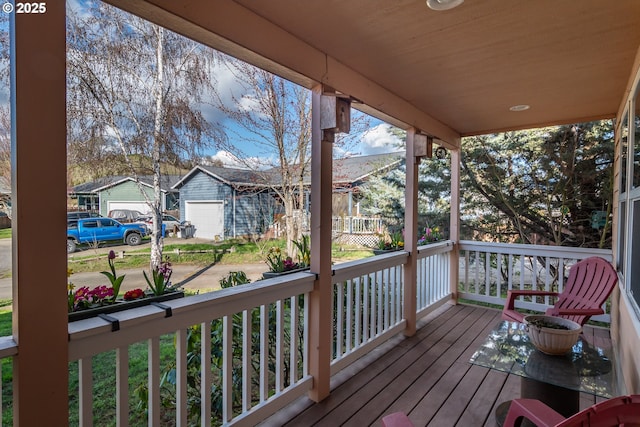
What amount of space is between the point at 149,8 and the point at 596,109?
14.2 feet

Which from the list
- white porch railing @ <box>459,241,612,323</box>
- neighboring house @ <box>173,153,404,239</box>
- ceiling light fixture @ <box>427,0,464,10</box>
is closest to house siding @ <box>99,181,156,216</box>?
neighboring house @ <box>173,153,404,239</box>

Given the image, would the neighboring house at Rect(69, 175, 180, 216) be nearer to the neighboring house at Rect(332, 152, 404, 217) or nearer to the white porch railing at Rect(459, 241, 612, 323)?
the neighboring house at Rect(332, 152, 404, 217)

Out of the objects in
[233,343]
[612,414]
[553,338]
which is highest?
[612,414]

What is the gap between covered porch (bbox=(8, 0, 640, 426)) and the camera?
118 centimetres

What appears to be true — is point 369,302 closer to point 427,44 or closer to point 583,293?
point 583,293

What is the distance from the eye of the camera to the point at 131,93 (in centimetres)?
212

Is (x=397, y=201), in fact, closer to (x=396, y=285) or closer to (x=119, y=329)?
(x=396, y=285)

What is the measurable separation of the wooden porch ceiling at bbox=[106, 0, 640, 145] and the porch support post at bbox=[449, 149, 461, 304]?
4.78ft

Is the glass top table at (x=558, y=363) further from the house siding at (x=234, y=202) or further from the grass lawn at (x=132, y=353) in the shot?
the house siding at (x=234, y=202)

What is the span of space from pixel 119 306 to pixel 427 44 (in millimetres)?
2305

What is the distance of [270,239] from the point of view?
290cm

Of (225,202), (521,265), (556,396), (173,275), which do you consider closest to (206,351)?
(173,275)

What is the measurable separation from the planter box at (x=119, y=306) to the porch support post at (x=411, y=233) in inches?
99.2

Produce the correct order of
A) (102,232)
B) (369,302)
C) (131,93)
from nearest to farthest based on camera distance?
(102,232) < (131,93) < (369,302)
